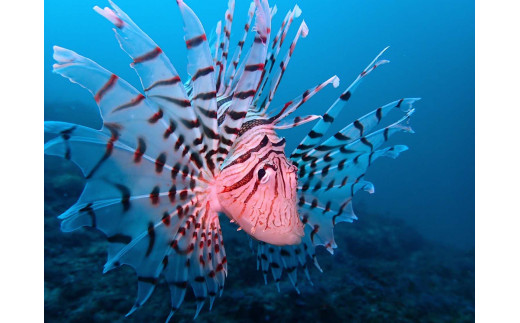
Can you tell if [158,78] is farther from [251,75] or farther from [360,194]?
[360,194]

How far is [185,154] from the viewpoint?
2477 millimetres

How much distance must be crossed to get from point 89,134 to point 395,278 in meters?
6.16

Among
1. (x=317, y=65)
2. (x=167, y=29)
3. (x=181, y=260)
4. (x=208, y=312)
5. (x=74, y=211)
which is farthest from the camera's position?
(x=167, y=29)

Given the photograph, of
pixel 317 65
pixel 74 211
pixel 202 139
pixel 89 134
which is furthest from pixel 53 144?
pixel 317 65

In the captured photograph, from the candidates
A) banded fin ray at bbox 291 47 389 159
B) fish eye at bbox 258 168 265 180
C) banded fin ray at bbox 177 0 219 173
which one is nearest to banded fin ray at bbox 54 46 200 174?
banded fin ray at bbox 177 0 219 173

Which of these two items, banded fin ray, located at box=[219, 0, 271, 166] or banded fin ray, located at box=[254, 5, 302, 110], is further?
banded fin ray, located at box=[254, 5, 302, 110]

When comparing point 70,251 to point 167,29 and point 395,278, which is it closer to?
point 395,278

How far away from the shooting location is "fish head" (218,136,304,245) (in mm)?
2373

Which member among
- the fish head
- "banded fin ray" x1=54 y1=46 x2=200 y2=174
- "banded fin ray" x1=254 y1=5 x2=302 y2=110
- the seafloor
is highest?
"banded fin ray" x1=254 y1=5 x2=302 y2=110

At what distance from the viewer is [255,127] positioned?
2.86 metres

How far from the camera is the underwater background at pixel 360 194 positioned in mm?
4207

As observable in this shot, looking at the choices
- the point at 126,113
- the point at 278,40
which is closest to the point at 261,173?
the point at 126,113

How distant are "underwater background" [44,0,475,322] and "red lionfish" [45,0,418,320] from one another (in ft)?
5.29

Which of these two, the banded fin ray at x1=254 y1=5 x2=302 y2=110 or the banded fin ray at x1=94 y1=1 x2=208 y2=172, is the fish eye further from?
the banded fin ray at x1=254 y1=5 x2=302 y2=110
